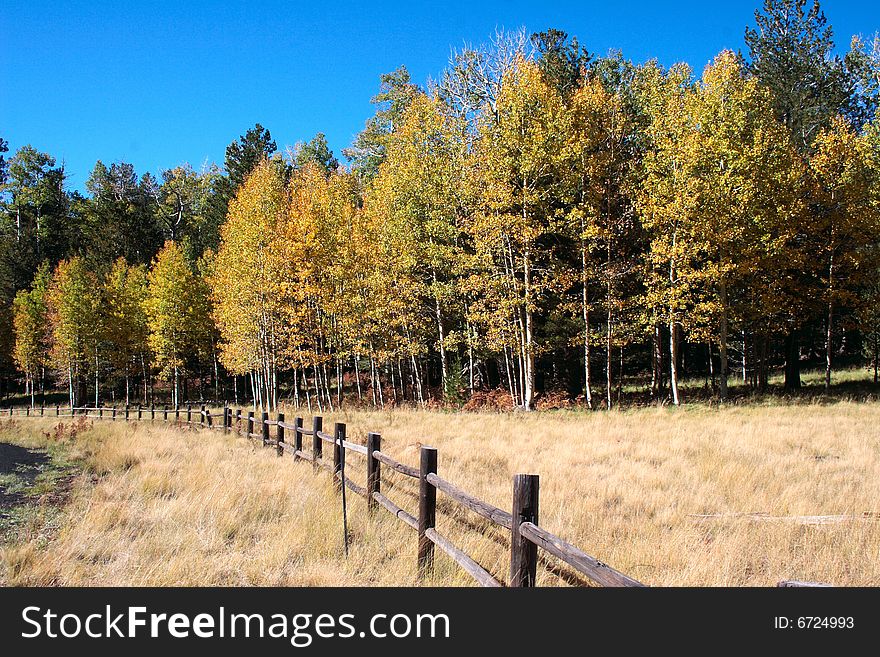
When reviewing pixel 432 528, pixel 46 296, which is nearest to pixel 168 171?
pixel 46 296

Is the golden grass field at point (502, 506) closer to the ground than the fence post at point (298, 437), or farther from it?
closer to the ground

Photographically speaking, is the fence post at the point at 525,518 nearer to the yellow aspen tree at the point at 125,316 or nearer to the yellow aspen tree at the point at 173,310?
the yellow aspen tree at the point at 173,310

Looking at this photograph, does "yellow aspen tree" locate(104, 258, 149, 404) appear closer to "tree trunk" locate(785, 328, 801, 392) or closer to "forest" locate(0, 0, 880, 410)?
"forest" locate(0, 0, 880, 410)

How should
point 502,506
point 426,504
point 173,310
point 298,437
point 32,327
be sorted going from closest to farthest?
point 426,504 < point 502,506 < point 298,437 < point 173,310 < point 32,327

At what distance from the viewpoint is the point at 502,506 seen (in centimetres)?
866

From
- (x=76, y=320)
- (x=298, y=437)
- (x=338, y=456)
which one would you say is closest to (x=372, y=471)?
(x=338, y=456)

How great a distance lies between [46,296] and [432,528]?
54454mm

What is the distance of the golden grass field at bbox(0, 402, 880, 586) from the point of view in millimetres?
6242

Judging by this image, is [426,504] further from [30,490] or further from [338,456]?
[30,490]

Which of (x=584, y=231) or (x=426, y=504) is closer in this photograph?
(x=426, y=504)

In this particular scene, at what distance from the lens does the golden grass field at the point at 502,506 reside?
6.24m

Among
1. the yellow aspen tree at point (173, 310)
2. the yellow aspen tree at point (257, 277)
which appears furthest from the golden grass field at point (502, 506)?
the yellow aspen tree at point (173, 310)

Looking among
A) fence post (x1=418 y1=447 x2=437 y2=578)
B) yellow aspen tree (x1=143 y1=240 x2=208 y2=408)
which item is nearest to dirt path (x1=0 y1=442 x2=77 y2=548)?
fence post (x1=418 y1=447 x2=437 y2=578)
